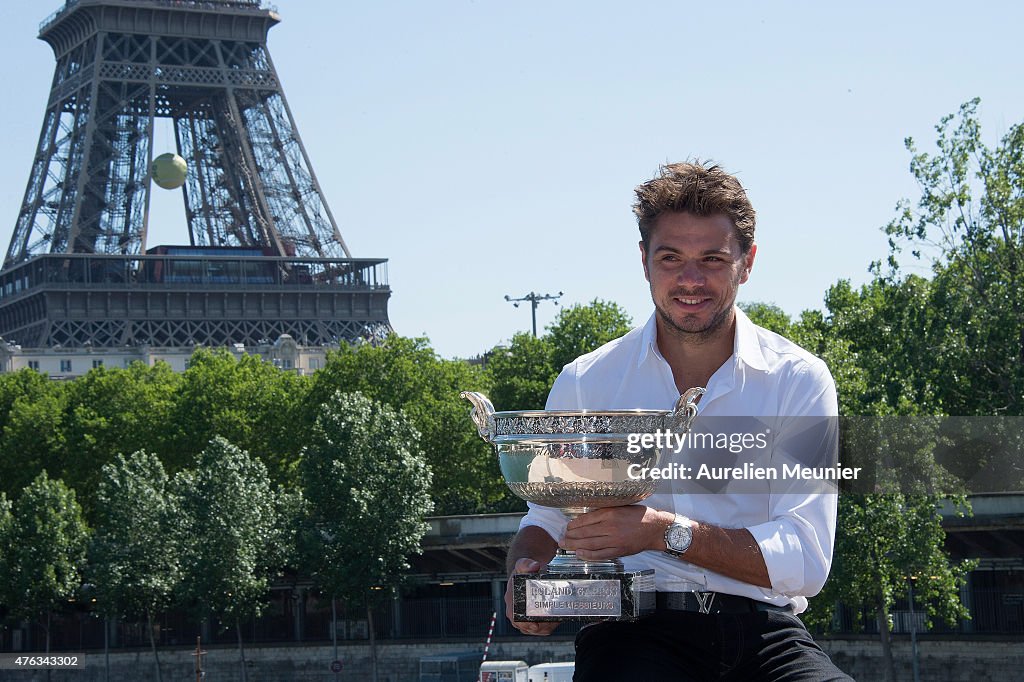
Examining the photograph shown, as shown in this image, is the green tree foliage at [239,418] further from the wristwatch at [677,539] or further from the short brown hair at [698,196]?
the wristwatch at [677,539]

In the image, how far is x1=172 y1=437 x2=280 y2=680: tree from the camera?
44719mm

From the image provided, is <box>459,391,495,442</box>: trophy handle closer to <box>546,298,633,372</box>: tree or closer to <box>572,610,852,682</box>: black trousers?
<box>572,610,852,682</box>: black trousers

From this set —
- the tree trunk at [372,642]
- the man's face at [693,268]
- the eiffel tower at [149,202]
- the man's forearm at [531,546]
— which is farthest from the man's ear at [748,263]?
the eiffel tower at [149,202]

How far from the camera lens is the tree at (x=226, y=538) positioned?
44.7 meters

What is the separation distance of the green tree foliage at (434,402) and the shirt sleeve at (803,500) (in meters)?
44.8

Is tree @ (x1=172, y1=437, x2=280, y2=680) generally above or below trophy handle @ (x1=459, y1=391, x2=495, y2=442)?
above

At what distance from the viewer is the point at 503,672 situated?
A: 38.7 meters

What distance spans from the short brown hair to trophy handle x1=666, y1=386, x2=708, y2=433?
643 mm

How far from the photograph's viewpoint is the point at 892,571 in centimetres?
3216

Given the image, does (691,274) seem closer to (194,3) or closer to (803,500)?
(803,500)

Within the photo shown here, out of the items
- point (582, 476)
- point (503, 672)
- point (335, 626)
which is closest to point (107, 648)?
point (335, 626)

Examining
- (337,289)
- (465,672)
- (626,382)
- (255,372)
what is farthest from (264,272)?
(626,382)

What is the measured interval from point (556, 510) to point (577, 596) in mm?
835

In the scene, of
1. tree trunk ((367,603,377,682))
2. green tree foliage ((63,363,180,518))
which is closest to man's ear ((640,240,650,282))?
tree trunk ((367,603,377,682))
